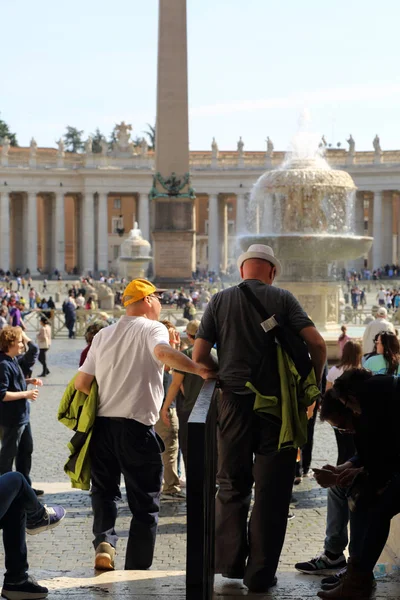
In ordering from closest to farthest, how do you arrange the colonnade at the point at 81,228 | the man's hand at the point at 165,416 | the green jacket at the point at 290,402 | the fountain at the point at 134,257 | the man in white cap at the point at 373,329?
the green jacket at the point at 290,402
the man's hand at the point at 165,416
the man in white cap at the point at 373,329
the fountain at the point at 134,257
the colonnade at the point at 81,228

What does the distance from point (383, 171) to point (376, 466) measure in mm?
70067

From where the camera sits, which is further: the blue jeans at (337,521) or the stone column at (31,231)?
the stone column at (31,231)

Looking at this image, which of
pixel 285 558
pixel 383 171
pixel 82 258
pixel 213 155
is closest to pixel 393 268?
pixel 383 171

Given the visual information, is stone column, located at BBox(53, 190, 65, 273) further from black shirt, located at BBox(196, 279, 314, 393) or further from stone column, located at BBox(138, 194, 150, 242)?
black shirt, located at BBox(196, 279, 314, 393)

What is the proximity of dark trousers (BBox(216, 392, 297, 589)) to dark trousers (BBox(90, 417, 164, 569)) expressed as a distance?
0.64m

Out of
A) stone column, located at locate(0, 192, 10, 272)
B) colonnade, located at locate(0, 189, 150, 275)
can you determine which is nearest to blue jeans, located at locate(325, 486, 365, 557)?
colonnade, located at locate(0, 189, 150, 275)

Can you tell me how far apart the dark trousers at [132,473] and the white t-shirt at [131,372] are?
8cm

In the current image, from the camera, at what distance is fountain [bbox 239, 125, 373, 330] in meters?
17.5

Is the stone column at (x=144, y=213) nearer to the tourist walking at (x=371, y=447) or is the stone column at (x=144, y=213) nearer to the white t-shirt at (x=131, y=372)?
the white t-shirt at (x=131, y=372)

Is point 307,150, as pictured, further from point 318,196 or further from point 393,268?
point 393,268

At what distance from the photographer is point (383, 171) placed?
73125 millimetres

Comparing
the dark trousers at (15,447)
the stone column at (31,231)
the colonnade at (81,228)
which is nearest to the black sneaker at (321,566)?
the dark trousers at (15,447)

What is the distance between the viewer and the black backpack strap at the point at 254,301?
17.2 ft

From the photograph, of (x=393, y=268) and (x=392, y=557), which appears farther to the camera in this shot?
(x=393, y=268)
